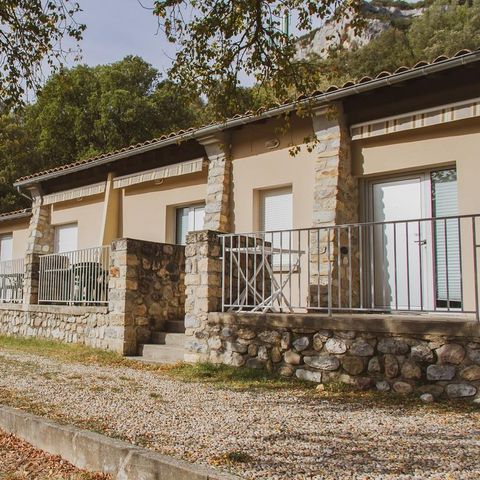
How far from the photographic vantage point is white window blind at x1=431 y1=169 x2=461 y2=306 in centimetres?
747

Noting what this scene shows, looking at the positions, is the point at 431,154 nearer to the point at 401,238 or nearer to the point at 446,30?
the point at 401,238

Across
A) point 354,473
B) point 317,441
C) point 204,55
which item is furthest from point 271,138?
point 354,473

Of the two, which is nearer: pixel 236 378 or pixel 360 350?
pixel 360 350

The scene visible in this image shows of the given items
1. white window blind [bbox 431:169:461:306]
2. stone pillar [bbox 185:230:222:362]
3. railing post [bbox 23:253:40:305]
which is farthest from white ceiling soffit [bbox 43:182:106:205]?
white window blind [bbox 431:169:461:306]

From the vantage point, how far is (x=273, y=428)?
4.28m

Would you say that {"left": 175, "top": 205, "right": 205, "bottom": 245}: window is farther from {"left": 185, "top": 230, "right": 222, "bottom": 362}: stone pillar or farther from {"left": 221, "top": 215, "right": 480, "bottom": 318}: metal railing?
{"left": 185, "top": 230, "right": 222, "bottom": 362}: stone pillar

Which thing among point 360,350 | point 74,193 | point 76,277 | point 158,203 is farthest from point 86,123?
point 360,350

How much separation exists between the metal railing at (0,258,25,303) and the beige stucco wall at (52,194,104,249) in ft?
5.04

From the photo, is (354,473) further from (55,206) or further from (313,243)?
(55,206)

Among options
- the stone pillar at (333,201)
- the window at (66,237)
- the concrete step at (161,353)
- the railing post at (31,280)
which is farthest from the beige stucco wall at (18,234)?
the stone pillar at (333,201)

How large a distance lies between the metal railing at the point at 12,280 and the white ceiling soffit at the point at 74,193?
1791 mm

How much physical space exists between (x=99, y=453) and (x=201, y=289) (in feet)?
12.9

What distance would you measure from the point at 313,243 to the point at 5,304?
26.4 ft

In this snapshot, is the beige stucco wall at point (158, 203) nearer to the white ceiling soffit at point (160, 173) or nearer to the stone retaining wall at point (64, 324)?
the white ceiling soffit at point (160, 173)
